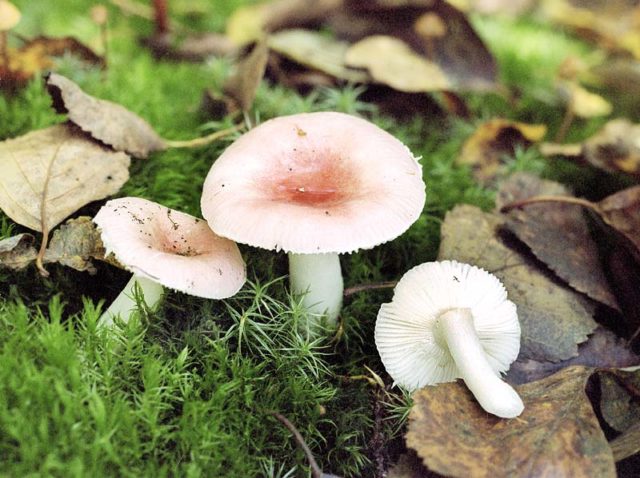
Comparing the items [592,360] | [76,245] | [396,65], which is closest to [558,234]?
[592,360]

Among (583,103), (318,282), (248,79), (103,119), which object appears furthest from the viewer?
(583,103)

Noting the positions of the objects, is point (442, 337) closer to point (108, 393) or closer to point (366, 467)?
point (366, 467)

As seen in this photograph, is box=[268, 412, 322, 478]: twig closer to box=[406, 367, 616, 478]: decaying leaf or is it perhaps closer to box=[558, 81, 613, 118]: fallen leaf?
box=[406, 367, 616, 478]: decaying leaf

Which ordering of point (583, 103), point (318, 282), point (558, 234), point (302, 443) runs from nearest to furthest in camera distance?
point (302, 443) → point (318, 282) → point (558, 234) → point (583, 103)

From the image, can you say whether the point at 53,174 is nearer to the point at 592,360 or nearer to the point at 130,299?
the point at 130,299

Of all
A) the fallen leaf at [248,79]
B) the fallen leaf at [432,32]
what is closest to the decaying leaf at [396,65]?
the fallen leaf at [432,32]

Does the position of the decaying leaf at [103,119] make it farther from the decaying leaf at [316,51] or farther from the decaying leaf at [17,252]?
the decaying leaf at [316,51]
